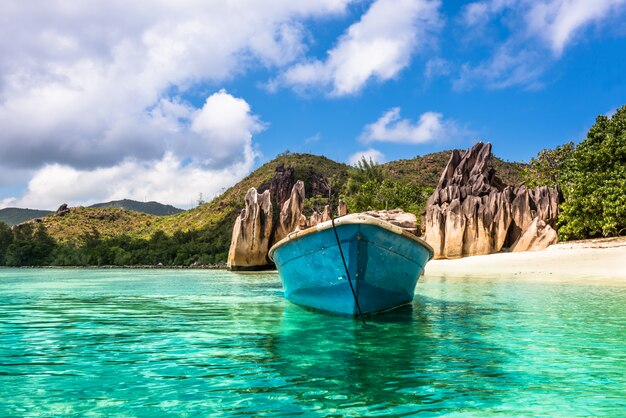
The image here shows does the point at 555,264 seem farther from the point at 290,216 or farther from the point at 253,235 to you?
the point at 253,235

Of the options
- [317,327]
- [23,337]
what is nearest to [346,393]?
[317,327]

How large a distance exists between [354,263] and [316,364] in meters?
3.93

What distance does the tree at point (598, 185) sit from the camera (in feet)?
107

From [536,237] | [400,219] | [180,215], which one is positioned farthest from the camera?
[180,215]

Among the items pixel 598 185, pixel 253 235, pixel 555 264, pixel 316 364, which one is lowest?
pixel 316 364

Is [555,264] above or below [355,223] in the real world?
below

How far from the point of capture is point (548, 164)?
50531 millimetres

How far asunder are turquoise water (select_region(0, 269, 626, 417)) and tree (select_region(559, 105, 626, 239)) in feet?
84.4

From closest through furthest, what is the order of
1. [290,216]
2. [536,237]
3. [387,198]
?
[536,237], [290,216], [387,198]

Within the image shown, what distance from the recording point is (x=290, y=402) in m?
4.58

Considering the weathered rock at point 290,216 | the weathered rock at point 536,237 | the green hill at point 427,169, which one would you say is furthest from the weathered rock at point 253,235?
the green hill at point 427,169

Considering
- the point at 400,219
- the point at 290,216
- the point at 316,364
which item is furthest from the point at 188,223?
the point at 316,364

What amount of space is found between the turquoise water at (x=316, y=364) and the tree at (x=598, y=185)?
84.4 feet

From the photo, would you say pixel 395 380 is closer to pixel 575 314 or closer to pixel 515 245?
pixel 575 314
